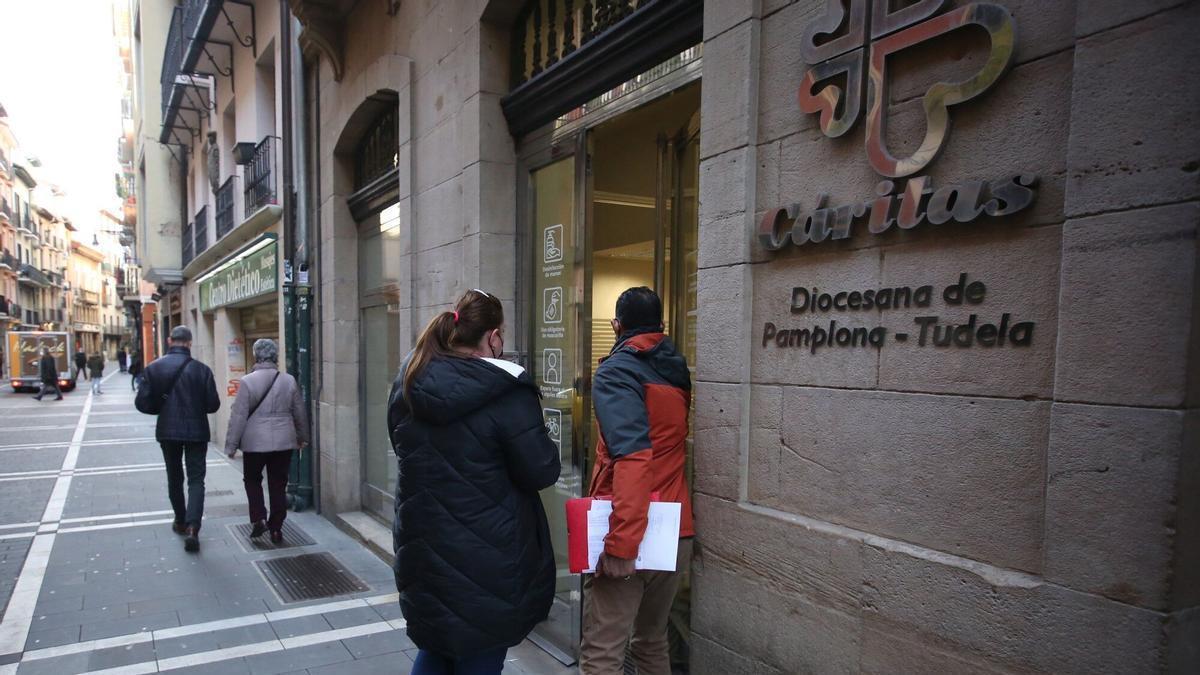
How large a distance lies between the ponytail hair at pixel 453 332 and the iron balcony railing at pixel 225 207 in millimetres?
11755

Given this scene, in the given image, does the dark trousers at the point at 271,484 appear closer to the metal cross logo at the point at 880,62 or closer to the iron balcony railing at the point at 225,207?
the metal cross logo at the point at 880,62

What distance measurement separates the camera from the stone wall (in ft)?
5.65

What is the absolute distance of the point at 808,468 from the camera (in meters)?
2.69

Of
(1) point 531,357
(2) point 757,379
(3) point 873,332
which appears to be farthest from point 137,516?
(3) point 873,332

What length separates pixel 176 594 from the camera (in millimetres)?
5230

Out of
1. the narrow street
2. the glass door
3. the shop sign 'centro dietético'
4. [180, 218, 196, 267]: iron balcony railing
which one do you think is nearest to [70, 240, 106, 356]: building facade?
[180, 218, 196, 267]: iron balcony railing

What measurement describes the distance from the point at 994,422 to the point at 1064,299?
423 millimetres

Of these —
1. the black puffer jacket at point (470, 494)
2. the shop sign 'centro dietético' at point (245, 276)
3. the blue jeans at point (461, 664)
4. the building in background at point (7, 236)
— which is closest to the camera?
the black puffer jacket at point (470, 494)

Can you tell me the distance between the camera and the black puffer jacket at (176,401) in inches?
245

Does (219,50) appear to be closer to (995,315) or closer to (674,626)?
(674,626)

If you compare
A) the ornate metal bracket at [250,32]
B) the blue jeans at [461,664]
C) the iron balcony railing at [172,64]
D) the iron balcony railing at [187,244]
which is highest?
the iron balcony railing at [172,64]

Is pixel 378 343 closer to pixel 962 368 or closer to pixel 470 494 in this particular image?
pixel 470 494

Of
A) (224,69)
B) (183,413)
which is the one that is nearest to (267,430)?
(183,413)

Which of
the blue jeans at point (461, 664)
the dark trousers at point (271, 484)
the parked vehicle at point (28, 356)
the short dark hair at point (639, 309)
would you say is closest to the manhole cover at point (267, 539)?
the dark trousers at point (271, 484)
